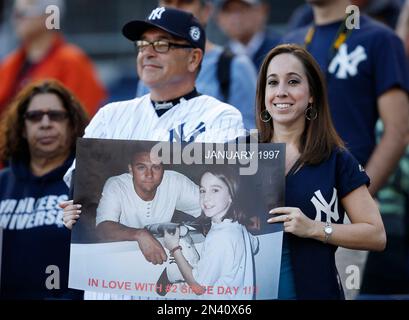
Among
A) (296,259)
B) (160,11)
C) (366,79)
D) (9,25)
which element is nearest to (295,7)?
(9,25)

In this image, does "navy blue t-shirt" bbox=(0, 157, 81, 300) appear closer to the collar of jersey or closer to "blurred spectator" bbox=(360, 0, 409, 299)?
the collar of jersey

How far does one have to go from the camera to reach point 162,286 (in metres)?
4.00

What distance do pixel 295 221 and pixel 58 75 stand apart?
3.59 meters

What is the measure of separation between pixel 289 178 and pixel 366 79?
4.54 ft

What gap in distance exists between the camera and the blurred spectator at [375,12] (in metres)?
6.48

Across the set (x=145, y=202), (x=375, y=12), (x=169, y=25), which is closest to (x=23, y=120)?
(x=169, y=25)

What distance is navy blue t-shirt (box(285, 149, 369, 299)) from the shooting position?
403 cm

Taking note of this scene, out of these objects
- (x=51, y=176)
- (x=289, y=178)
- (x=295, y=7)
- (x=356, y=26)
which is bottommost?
(x=289, y=178)

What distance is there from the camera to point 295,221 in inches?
154

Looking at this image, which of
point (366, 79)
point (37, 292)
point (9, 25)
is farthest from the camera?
point (9, 25)

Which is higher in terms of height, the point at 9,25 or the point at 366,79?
the point at 9,25

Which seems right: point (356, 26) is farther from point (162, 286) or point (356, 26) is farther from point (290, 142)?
point (162, 286)

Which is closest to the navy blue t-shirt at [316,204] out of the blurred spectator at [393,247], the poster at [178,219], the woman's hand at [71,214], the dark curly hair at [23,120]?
the poster at [178,219]

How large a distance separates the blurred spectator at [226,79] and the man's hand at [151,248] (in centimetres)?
147
